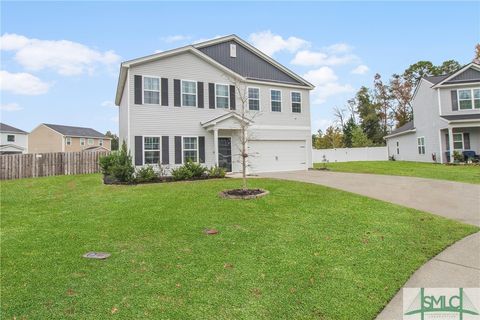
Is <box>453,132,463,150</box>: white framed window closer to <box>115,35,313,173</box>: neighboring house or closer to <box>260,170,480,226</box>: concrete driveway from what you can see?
<box>115,35,313,173</box>: neighboring house

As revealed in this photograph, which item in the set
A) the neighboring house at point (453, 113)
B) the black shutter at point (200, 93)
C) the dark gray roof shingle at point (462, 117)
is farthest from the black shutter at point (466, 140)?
the black shutter at point (200, 93)

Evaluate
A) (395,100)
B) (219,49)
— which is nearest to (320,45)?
(219,49)

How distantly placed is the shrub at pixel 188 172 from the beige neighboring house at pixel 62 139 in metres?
35.2

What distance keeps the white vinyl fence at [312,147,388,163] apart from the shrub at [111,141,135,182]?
2367cm

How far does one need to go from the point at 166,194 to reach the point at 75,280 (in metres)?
5.73

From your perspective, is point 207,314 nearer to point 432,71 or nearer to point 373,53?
point 373,53

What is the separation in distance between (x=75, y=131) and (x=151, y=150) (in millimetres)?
39696

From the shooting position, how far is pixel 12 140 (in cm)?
4478

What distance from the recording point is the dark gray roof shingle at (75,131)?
43.7 m

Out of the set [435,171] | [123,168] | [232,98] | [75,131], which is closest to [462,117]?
[435,171]

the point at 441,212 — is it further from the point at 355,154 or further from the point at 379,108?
the point at 379,108

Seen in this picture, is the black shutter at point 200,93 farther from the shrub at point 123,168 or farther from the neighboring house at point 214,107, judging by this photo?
the shrub at point 123,168

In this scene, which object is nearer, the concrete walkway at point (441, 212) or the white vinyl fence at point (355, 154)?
the concrete walkway at point (441, 212)

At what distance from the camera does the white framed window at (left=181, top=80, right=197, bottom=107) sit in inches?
589
